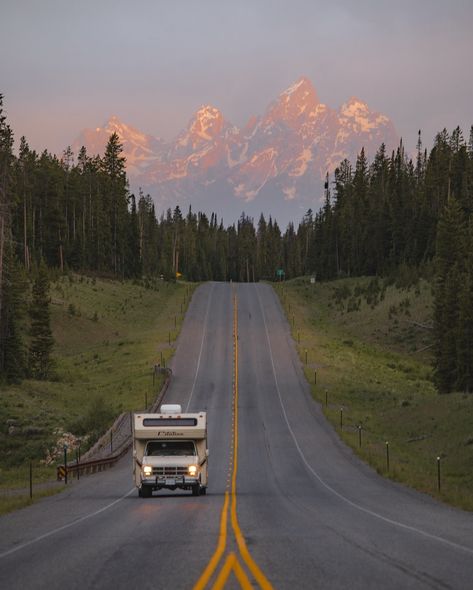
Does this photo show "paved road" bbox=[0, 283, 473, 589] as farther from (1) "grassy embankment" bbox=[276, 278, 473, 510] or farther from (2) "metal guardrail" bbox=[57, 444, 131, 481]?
(1) "grassy embankment" bbox=[276, 278, 473, 510]

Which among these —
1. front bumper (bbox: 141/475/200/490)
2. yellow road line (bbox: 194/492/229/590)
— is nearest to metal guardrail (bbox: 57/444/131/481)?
front bumper (bbox: 141/475/200/490)

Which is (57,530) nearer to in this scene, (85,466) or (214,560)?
(214,560)

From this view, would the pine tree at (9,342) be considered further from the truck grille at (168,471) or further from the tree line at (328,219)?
the truck grille at (168,471)

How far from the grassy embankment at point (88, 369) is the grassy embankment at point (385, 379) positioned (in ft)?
46.4

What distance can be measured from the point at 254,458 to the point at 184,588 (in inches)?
1253

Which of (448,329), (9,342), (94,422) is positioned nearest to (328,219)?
(448,329)

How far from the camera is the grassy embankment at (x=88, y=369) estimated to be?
145ft

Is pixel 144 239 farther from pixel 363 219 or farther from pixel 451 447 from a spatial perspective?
pixel 451 447

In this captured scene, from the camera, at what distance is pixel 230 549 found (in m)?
14.1

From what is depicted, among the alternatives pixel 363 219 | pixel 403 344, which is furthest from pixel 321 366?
pixel 363 219

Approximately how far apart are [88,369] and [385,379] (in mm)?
26295

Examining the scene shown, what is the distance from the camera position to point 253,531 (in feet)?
55.8

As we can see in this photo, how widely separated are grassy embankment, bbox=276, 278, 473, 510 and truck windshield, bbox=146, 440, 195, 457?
27.1 ft

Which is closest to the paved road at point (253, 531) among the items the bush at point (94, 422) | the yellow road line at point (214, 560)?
the yellow road line at point (214, 560)
